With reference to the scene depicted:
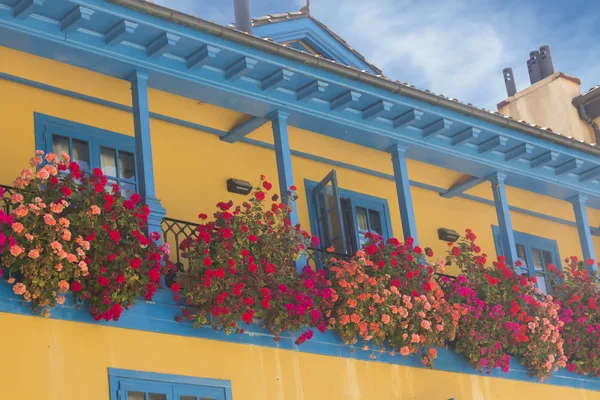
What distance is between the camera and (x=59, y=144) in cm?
1227

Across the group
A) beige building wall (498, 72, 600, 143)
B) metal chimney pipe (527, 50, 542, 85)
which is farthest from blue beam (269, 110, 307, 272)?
metal chimney pipe (527, 50, 542, 85)

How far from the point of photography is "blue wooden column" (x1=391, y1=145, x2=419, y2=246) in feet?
45.2

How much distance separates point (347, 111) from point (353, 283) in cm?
262

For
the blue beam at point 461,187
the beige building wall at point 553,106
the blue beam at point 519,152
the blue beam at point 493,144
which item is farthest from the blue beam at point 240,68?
the beige building wall at point 553,106

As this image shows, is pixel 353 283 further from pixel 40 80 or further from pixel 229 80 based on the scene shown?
pixel 40 80

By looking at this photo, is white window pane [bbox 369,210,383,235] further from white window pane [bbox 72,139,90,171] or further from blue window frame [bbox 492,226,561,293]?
white window pane [bbox 72,139,90,171]

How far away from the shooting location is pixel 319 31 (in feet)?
52.5

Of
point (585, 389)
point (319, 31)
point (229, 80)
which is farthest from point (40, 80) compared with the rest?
point (585, 389)

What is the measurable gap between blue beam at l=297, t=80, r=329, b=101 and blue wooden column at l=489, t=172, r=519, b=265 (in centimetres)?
327

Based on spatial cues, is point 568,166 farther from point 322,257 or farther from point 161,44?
point 161,44

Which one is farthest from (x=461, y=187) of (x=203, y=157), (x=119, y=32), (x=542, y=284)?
(x=119, y=32)

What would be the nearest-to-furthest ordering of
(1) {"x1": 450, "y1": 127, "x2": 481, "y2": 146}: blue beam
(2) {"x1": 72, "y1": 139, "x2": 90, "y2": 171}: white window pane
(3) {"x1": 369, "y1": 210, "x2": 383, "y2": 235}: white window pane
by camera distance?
1. (2) {"x1": 72, "y1": 139, "x2": 90, "y2": 171}: white window pane
2. (1) {"x1": 450, "y1": 127, "x2": 481, "y2": 146}: blue beam
3. (3) {"x1": 369, "y1": 210, "x2": 383, "y2": 235}: white window pane

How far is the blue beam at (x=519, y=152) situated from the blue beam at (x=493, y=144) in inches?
7.6

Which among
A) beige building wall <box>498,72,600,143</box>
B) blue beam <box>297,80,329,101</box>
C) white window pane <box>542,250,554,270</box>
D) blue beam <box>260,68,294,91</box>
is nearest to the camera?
blue beam <box>260,68,294,91</box>
